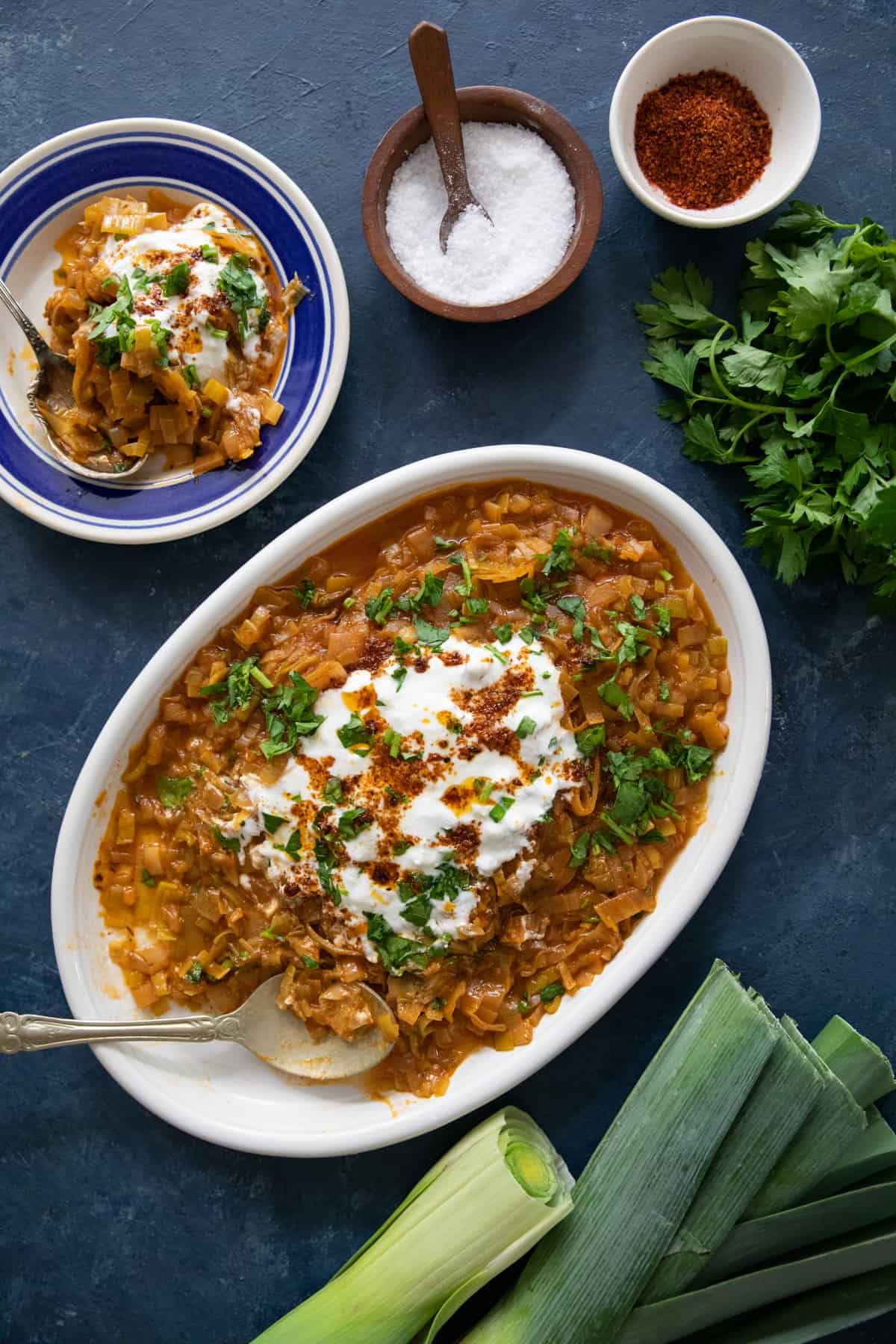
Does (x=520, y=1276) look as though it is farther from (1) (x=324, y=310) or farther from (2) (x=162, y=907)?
(1) (x=324, y=310)

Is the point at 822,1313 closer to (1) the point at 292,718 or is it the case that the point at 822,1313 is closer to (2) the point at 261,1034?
(2) the point at 261,1034

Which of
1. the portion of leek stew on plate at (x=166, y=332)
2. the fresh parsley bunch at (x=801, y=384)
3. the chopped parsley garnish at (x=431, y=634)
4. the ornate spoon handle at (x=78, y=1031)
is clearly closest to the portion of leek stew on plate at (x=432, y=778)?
the chopped parsley garnish at (x=431, y=634)

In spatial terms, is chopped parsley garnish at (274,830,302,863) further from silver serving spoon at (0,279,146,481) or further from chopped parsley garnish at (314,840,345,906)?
silver serving spoon at (0,279,146,481)

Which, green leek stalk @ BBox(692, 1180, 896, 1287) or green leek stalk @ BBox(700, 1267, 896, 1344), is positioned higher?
green leek stalk @ BBox(692, 1180, 896, 1287)

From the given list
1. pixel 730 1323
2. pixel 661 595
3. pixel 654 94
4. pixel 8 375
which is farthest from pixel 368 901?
pixel 654 94

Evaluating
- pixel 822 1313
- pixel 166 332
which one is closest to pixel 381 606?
pixel 166 332

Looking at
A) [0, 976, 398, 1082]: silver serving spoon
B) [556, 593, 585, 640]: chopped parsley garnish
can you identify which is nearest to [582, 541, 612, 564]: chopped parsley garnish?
[556, 593, 585, 640]: chopped parsley garnish
